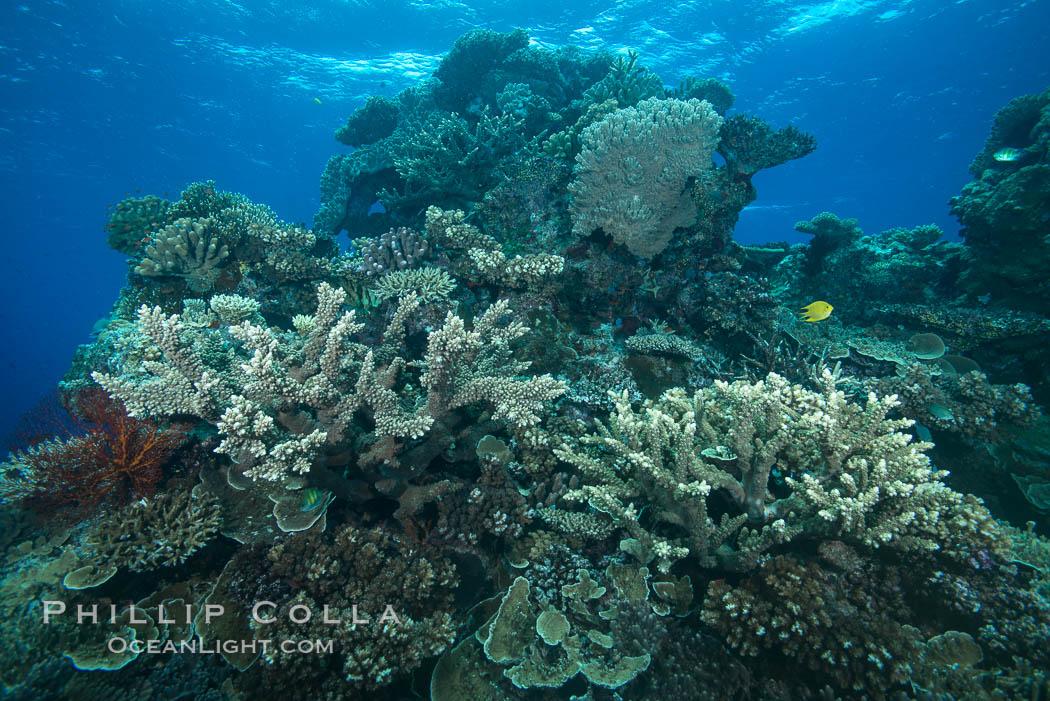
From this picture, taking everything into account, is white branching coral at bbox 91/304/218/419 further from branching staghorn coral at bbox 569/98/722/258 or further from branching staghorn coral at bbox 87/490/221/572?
branching staghorn coral at bbox 569/98/722/258

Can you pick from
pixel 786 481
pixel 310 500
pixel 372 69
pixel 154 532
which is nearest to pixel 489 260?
pixel 310 500

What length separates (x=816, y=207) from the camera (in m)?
72.5

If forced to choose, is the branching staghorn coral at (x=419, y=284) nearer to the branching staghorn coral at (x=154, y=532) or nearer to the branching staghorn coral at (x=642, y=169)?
the branching staghorn coral at (x=642, y=169)

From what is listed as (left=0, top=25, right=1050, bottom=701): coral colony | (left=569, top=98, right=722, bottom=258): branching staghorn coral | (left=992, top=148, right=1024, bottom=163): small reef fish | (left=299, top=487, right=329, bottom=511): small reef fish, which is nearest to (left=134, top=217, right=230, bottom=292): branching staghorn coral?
(left=0, top=25, right=1050, bottom=701): coral colony

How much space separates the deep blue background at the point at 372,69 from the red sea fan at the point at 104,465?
27.3m

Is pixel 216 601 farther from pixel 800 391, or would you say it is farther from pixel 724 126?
pixel 724 126

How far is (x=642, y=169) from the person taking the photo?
273 inches

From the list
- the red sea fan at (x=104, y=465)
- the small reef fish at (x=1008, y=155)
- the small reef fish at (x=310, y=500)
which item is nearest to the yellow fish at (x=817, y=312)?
the small reef fish at (x=310, y=500)

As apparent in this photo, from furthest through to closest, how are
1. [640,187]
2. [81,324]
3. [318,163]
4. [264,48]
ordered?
[81,324]
[318,163]
[264,48]
[640,187]

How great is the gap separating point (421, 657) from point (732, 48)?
108ft

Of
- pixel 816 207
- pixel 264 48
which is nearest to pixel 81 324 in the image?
pixel 264 48

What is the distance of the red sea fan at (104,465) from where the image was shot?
12.3ft

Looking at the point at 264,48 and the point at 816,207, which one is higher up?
the point at 816,207

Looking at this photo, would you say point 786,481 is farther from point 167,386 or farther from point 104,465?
point 104,465
